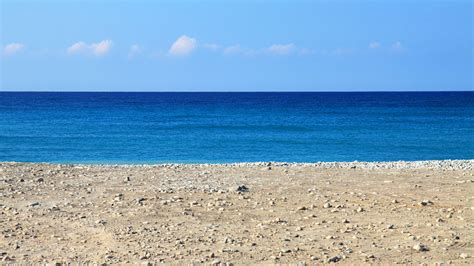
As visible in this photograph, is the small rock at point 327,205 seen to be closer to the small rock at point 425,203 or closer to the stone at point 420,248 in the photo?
the small rock at point 425,203

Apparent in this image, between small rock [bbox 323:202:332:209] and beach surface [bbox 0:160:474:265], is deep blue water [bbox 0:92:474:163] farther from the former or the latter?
small rock [bbox 323:202:332:209]

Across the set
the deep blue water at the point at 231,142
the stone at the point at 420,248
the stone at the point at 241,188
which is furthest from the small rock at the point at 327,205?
the deep blue water at the point at 231,142

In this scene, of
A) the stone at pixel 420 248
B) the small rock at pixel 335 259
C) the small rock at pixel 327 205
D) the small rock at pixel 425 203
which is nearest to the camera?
the small rock at pixel 335 259

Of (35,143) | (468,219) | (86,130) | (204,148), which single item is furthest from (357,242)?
(86,130)

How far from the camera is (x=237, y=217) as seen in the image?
39.1 feet

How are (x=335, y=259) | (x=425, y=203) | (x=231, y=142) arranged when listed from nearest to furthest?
(x=335, y=259) < (x=425, y=203) < (x=231, y=142)

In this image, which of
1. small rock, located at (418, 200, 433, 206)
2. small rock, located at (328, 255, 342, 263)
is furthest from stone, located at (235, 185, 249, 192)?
small rock, located at (328, 255, 342, 263)

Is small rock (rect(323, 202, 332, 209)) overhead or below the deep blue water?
overhead

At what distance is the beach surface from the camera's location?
383 inches

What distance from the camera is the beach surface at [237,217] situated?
973 centimetres

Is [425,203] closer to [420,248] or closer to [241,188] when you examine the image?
[420,248]

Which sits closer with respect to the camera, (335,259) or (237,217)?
(335,259)

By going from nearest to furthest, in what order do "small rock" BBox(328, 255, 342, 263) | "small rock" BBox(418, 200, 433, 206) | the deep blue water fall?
"small rock" BBox(328, 255, 342, 263), "small rock" BBox(418, 200, 433, 206), the deep blue water

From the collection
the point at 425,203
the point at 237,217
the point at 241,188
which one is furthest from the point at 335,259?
the point at 241,188
